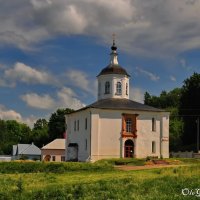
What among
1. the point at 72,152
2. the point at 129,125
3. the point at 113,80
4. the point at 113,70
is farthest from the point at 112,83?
the point at 72,152

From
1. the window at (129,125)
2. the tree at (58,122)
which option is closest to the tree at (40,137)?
the tree at (58,122)

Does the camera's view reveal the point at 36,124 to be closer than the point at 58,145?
No

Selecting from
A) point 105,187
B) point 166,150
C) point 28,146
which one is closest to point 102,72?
point 166,150

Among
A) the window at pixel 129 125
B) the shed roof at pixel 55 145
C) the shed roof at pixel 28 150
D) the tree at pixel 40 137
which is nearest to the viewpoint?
the window at pixel 129 125

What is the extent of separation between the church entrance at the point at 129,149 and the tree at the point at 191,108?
20.0 m

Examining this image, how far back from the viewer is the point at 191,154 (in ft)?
181

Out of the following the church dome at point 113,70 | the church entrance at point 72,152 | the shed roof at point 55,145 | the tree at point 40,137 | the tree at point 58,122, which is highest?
the church dome at point 113,70

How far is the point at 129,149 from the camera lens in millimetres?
52219

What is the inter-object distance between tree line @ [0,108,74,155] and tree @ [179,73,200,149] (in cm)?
2467

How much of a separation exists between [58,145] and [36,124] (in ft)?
153

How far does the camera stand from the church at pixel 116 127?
5084 centimetres

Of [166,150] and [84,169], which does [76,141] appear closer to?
[166,150]

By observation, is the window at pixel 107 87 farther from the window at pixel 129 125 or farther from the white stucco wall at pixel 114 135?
the window at pixel 129 125

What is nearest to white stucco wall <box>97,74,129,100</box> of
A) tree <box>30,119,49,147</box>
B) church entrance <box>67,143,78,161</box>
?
church entrance <box>67,143,78,161</box>
